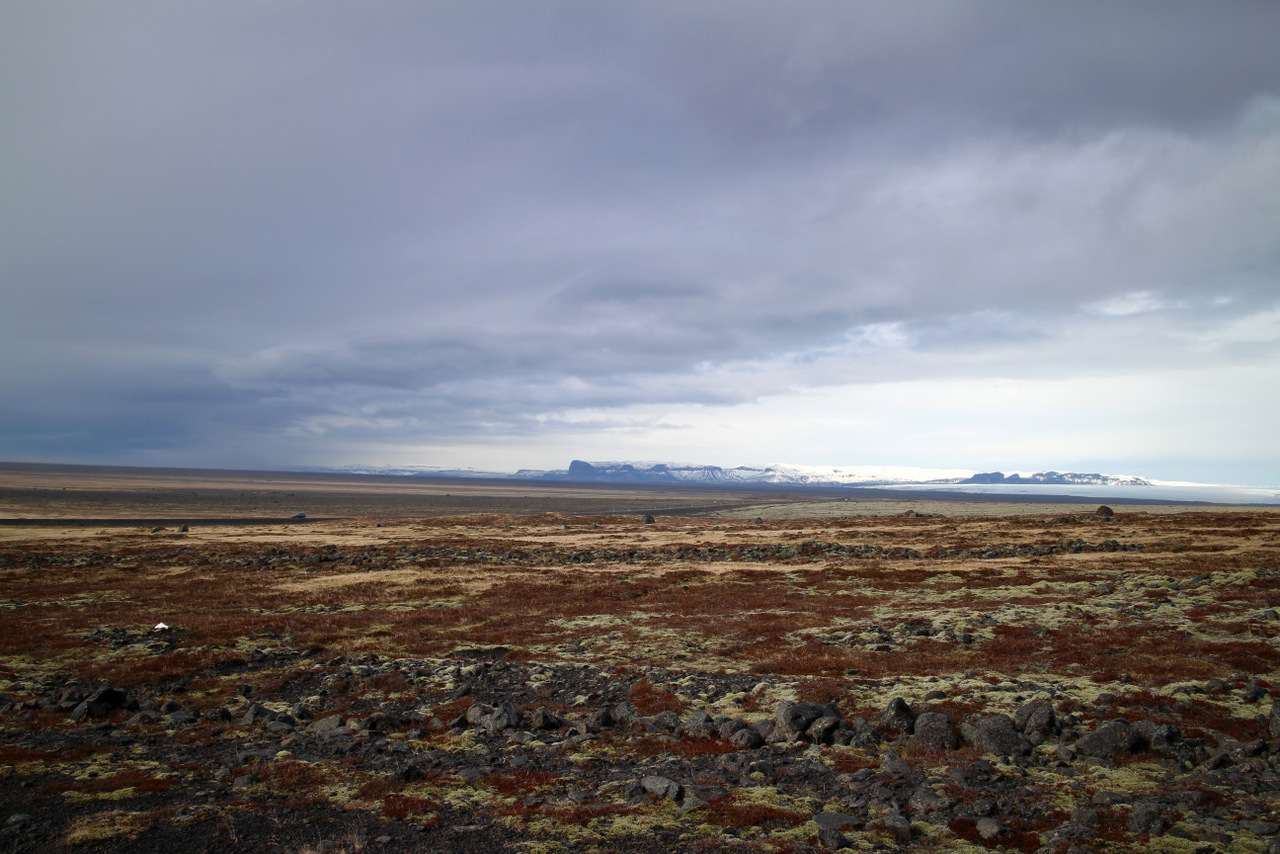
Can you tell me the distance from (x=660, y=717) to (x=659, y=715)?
76 millimetres

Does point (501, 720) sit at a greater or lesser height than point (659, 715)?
lesser

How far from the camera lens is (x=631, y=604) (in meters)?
32.3

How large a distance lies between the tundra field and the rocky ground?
78mm

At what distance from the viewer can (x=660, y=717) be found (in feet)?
49.9

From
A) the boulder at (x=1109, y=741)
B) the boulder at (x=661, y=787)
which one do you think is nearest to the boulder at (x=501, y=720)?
the boulder at (x=661, y=787)

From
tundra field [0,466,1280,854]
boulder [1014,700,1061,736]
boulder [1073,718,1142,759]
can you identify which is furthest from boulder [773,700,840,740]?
boulder [1073,718,1142,759]

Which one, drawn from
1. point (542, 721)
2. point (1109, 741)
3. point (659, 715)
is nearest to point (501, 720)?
point (542, 721)

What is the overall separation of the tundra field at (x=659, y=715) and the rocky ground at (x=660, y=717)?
78 mm

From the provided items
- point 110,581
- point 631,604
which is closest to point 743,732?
point 631,604

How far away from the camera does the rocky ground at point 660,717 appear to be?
1018 centimetres

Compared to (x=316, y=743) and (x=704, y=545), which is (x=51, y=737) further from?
(x=704, y=545)

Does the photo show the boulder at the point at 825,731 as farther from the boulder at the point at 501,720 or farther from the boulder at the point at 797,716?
the boulder at the point at 501,720

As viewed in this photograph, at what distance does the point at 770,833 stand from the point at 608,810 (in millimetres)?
2810

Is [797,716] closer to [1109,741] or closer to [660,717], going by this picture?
[660,717]
